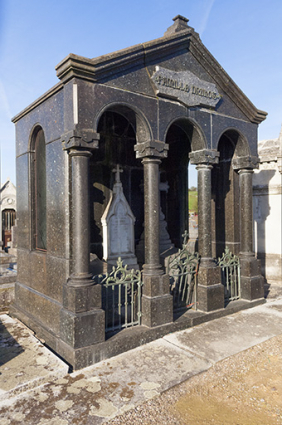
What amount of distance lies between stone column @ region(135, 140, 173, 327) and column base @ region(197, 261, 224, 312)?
88 cm

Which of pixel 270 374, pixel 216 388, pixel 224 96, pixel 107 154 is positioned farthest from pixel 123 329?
pixel 224 96

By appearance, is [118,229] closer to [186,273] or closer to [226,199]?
[186,273]

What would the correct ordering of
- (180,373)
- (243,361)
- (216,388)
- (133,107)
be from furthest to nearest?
(133,107), (243,361), (180,373), (216,388)

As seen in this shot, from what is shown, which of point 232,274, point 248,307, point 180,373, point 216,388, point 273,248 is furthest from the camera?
point 273,248

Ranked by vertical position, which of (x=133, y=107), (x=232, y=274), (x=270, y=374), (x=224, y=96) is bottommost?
(x=270, y=374)

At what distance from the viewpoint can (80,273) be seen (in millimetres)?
4406

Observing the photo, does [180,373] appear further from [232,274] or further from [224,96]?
[224,96]

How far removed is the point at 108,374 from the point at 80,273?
1.33 metres

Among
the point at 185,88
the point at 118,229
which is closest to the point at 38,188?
the point at 118,229

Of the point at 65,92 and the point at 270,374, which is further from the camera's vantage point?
the point at 65,92

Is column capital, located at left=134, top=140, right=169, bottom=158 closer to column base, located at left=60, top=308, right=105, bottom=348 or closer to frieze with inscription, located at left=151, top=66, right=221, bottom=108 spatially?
frieze with inscription, located at left=151, top=66, right=221, bottom=108

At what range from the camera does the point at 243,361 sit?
426 centimetres

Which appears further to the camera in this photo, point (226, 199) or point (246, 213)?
point (226, 199)

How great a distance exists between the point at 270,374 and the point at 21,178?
17.9 feet
